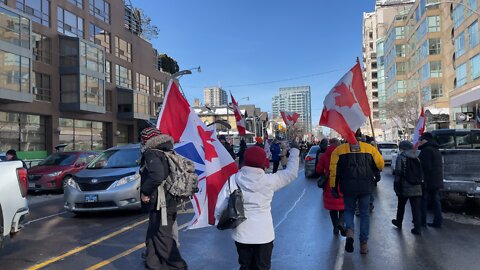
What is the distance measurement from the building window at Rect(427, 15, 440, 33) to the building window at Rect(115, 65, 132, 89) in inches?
1491

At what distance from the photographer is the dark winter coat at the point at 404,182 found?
7.68 metres

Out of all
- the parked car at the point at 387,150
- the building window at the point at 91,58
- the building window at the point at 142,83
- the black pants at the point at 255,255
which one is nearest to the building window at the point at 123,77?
the building window at the point at 142,83

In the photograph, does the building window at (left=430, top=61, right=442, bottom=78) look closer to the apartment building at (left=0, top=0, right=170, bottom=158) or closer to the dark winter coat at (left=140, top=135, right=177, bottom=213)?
the apartment building at (left=0, top=0, right=170, bottom=158)

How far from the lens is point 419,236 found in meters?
7.62

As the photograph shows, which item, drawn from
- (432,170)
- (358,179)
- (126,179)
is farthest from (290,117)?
(358,179)

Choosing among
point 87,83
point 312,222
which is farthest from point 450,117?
point 312,222

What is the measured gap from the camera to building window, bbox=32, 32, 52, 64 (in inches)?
1282

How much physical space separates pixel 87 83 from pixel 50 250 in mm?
31305

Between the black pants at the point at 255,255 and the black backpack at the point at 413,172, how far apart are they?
436cm

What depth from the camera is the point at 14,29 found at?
1122 inches

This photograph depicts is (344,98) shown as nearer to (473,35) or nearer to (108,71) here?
(108,71)

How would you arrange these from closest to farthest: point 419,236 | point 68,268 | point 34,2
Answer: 1. point 68,268
2. point 419,236
3. point 34,2

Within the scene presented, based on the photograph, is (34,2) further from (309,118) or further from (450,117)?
(309,118)

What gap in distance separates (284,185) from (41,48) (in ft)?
109
